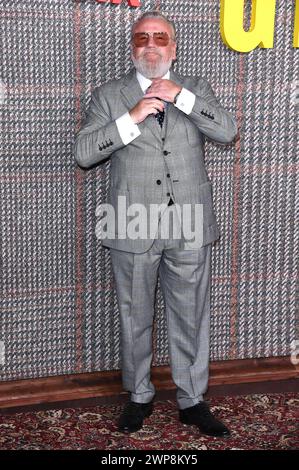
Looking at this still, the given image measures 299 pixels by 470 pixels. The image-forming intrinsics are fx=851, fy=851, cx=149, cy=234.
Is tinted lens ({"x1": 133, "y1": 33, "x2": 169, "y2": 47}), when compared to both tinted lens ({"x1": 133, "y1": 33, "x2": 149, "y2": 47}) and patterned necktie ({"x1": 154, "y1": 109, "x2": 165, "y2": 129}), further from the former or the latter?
patterned necktie ({"x1": 154, "y1": 109, "x2": 165, "y2": 129})

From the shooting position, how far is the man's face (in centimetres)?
288

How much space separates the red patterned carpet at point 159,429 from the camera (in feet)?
9.71

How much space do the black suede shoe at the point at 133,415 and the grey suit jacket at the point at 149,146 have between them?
0.60 m

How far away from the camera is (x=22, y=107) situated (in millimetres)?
3102

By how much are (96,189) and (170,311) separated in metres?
0.55

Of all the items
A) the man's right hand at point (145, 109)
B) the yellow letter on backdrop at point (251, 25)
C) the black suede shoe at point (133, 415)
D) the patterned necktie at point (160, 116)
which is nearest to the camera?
the man's right hand at point (145, 109)

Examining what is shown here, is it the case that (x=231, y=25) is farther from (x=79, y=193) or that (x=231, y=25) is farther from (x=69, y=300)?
(x=69, y=300)

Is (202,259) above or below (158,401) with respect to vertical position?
above

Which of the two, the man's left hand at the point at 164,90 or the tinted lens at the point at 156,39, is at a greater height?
the tinted lens at the point at 156,39

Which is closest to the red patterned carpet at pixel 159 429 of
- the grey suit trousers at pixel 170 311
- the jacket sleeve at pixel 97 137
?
the grey suit trousers at pixel 170 311

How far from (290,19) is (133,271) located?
1.17 metres

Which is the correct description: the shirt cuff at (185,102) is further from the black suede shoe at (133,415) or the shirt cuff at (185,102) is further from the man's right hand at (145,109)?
the black suede shoe at (133,415)
